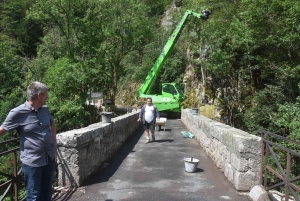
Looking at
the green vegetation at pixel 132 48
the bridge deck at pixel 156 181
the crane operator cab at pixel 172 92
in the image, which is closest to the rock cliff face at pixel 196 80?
the green vegetation at pixel 132 48

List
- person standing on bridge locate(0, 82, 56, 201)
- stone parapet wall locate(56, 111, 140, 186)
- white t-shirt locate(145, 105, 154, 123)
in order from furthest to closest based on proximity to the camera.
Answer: white t-shirt locate(145, 105, 154, 123) → stone parapet wall locate(56, 111, 140, 186) → person standing on bridge locate(0, 82, 56, 201)

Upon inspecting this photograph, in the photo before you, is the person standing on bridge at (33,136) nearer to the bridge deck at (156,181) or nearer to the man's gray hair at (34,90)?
the man's gray hair at (34,90)

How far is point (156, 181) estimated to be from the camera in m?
5.59

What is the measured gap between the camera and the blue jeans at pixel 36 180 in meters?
3.28

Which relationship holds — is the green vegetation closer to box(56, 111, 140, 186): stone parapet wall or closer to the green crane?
the green crane

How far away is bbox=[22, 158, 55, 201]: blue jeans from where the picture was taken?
3279mm

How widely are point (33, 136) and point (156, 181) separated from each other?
300 cm

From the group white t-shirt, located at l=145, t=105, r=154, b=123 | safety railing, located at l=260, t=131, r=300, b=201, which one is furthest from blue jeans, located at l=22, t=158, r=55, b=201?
white t-shirt, located at l=145, t=105, r=154, b=123

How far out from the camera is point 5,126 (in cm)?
311

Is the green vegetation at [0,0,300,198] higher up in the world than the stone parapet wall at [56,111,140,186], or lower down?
higher up

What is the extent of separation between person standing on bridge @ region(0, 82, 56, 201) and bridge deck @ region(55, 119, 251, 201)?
1518 millimetres

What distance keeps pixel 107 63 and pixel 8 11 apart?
38721 millimetres

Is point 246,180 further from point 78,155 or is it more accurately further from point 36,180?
point 36,180

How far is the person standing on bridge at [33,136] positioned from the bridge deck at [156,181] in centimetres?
152
